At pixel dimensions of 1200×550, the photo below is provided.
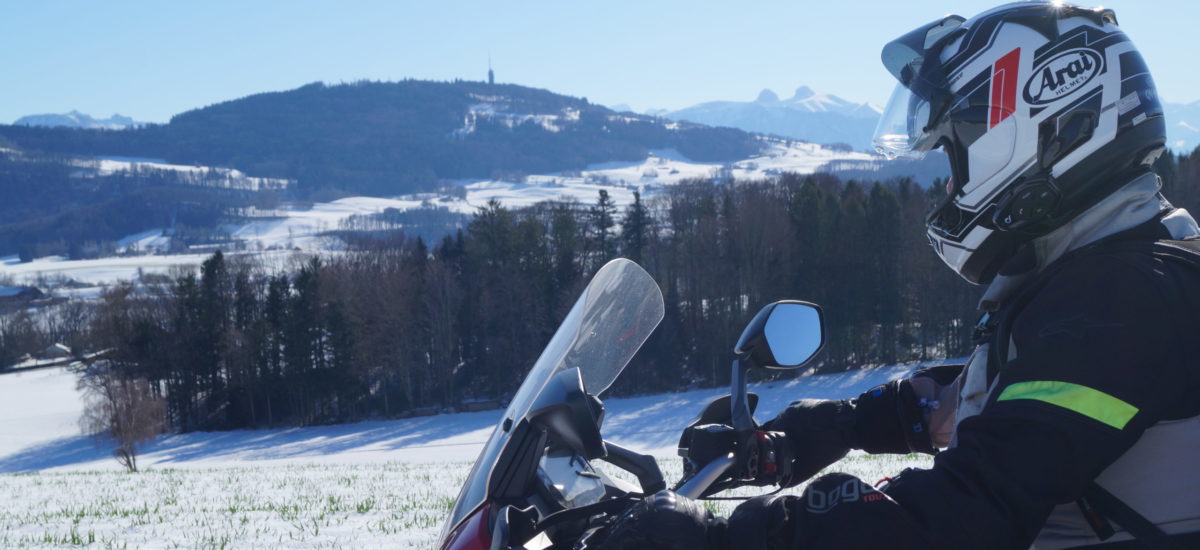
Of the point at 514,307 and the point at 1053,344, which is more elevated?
the point at 1053,344

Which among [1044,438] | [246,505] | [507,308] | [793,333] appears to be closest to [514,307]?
[507,308]

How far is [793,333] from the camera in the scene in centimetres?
253

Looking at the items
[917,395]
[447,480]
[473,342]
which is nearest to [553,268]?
[473,342]

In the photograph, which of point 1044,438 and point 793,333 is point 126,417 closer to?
point 793,333

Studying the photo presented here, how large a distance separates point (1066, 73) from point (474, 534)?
190 centimetres

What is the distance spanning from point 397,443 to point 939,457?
130ft

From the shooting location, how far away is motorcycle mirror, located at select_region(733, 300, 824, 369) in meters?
2.42

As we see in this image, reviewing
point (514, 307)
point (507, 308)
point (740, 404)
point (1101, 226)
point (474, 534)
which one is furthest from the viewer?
point (507, 308)

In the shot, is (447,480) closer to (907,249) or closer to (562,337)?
(562,337)

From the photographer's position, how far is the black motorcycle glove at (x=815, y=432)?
104 inches

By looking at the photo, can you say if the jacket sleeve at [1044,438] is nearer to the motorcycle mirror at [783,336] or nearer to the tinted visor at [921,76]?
the motorcycle mirror at [783,336]

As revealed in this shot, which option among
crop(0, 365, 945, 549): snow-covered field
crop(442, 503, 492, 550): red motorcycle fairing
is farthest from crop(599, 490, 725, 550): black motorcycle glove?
crop(0, 365, 945, 549): snow-covered field

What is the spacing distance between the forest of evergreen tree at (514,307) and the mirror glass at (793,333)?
43896 millimetres

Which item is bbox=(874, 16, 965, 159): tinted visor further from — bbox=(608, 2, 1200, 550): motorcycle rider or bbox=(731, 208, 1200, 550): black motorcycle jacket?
bbox=(731, 208, 1200, 550): black motorcycle jacket
